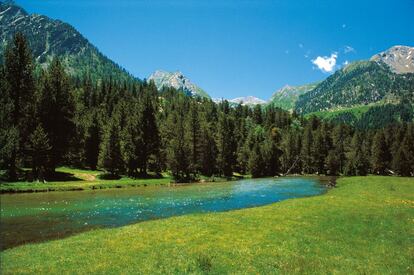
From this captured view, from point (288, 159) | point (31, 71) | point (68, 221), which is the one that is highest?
point (31, 71)

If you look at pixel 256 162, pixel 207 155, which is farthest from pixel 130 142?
pixel 256 162

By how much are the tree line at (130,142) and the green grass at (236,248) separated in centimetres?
3742

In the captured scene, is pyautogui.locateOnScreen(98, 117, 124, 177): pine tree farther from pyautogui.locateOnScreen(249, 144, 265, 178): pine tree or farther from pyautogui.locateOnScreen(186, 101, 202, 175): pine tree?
pyautogui.locateOnScreen(249, 144, 265, 178): pine tree

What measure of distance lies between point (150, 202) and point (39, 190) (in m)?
23.1

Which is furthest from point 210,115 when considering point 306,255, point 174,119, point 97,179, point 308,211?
point 306,255

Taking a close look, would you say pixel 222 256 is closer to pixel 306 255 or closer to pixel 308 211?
pixel 306 255

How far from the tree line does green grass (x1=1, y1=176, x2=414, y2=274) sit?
3742 centimetres

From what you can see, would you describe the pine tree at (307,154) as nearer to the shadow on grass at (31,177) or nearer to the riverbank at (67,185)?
the riverbank at (67,185)

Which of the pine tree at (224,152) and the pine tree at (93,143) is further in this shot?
the pine tree at (224,152)

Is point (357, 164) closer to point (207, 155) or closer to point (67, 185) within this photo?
point (207, 155)

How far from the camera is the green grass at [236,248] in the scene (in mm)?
18562

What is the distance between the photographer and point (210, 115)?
198625mm

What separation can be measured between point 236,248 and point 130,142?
78688 mm

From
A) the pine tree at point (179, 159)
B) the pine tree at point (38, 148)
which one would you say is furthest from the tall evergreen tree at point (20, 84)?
the pine tree at point (179, 159)
